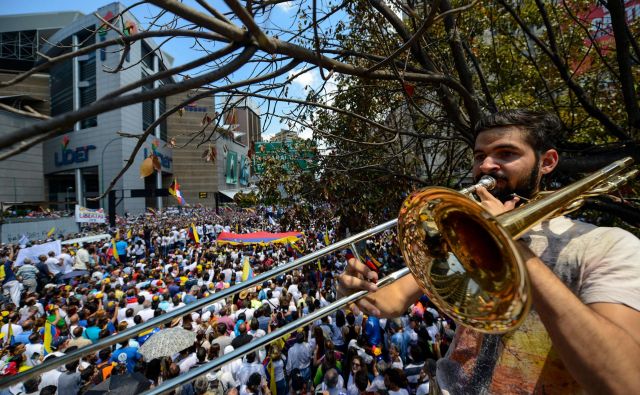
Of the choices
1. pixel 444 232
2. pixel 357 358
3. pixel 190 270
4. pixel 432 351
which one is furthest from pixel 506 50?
pixel 190 270

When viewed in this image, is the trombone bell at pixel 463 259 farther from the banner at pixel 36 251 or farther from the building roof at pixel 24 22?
the building roof at pixel 24 22

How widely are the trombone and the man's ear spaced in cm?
17

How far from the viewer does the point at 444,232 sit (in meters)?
1.69

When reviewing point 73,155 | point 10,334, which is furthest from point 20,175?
point 10,334

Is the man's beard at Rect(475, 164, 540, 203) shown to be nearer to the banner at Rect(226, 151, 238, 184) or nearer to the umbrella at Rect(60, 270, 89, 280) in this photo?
the umbrella at Rect(60, 270, 89, 280)

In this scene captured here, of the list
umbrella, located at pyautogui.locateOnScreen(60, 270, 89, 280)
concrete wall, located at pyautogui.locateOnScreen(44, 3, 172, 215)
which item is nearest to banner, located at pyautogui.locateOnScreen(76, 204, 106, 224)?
umbrella, located at pyautogui.locateOnScreen(60, 270, 89, 280)

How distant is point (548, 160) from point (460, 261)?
0.72 metres

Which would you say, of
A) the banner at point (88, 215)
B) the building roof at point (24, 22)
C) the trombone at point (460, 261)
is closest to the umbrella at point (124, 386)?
the trombone at point (460, 261)

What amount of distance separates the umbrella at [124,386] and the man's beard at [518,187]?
4146 millimetres

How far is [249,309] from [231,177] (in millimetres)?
54562

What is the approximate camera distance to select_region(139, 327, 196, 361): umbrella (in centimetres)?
518

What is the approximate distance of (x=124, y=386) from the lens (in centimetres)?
385

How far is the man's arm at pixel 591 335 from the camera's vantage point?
104 cm

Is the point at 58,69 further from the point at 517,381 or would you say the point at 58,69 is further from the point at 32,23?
the point at 517,381
